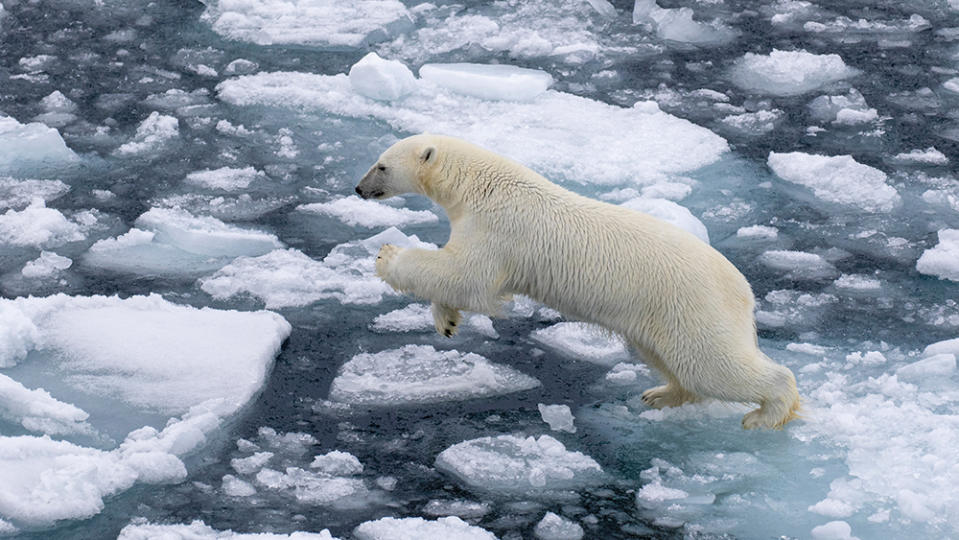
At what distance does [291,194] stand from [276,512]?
2447 millimetres

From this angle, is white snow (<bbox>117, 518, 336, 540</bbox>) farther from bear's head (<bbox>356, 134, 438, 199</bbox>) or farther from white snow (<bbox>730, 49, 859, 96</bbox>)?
white snow (<bbox>730, 49, 859, 96</bbox>)

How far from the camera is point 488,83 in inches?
270

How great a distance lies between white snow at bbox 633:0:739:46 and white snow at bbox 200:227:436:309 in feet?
10.5

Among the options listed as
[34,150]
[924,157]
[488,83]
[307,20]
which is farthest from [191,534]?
[307,20]

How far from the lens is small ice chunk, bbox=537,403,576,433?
4.25 meters

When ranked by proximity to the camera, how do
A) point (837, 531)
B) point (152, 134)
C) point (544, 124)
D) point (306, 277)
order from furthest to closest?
point (544, 124), point (152, 134), point (306, 277), point (837, 531)

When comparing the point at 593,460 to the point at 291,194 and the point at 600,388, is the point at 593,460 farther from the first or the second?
the point at 291,194

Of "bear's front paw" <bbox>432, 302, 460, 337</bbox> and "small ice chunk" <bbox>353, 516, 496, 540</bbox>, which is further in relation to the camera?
"bear's front paw" <bbox>432, 302, 460, 337</bbox>

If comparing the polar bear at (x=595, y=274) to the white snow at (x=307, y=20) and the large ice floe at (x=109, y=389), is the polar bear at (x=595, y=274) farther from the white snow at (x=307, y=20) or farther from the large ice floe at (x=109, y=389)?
the white snow at (x=307, y=20)

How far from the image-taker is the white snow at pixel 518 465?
3908 mm

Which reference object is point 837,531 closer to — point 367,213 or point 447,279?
point 447,279

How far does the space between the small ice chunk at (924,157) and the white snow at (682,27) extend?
70.9 inches

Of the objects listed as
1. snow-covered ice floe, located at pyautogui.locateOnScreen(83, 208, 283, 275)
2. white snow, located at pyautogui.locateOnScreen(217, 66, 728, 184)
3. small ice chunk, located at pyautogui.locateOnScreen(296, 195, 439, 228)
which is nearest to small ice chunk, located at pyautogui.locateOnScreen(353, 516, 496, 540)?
snow-covered ice floe, located at pyautogui.locateOnScreen(83, 208, 283, 275)

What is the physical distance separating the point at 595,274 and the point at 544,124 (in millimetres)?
2543
